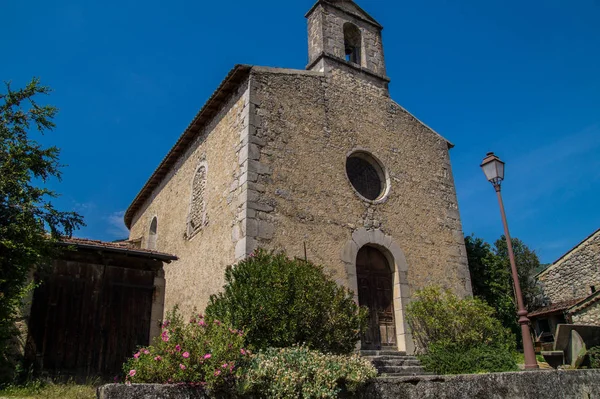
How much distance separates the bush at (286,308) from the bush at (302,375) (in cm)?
103

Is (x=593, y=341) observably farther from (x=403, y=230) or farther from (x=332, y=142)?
(x=332, y=142)

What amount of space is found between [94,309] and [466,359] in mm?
7441

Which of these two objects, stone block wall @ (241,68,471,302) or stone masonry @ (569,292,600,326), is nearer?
stone block wall @ (241,68,471,302)

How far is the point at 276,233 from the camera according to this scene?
32.0 feet

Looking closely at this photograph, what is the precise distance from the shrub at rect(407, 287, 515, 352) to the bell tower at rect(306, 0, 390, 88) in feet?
20.3

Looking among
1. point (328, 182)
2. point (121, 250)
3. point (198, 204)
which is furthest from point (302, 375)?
point (198, 204)

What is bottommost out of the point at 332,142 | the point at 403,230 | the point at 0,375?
the point at 0,375

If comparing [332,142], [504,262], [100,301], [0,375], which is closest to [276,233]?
[332,142]

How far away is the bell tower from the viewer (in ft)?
41.3

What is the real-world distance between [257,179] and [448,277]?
5.65 metres

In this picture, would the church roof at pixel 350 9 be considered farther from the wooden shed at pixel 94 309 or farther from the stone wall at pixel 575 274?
the stone wall at pixel 575 274

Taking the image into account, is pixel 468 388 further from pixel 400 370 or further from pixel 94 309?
pixel 94 309

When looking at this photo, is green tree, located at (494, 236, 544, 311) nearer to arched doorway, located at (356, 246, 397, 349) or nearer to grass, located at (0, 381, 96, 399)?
arched doorway, located at (356, 246, 397, 349)

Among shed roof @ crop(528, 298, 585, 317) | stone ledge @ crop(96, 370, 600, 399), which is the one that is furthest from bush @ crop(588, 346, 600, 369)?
shed roof @ crop(528, 298, 585, 317)
